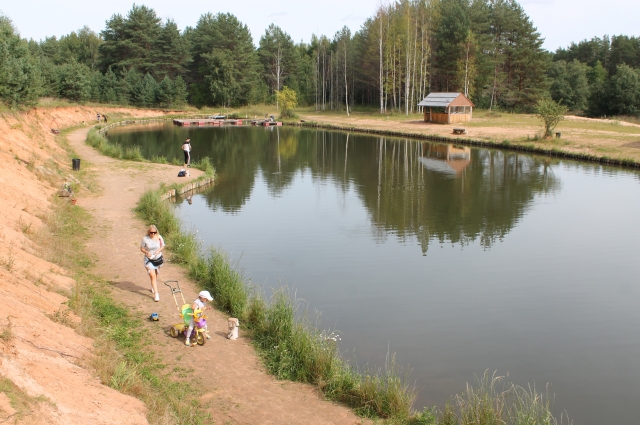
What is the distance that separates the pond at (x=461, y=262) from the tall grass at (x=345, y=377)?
0.49 meters

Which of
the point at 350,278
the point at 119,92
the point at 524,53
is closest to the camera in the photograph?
the point at 350,278

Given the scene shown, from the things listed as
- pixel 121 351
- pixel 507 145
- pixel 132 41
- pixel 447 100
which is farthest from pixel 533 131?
pixel 132 41

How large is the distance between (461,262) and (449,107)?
41474 mm

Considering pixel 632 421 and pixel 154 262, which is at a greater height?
pixel 154 262

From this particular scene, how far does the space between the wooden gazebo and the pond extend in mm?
22231

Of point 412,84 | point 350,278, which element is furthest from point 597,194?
point 412,84

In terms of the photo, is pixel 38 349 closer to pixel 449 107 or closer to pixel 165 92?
→ pixel 449 107

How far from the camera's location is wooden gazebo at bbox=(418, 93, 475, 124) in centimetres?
5456

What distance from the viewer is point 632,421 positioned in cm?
845

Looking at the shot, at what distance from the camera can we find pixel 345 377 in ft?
28.5

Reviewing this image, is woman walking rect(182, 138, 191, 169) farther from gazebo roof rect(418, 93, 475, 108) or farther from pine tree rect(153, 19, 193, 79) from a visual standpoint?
pine tree rect(153, 19, 193, 79)

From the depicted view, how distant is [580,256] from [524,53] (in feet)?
188

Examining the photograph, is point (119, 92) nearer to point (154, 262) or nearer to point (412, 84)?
point (412, 84)

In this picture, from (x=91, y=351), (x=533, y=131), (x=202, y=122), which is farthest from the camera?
(x=202, y=122)
